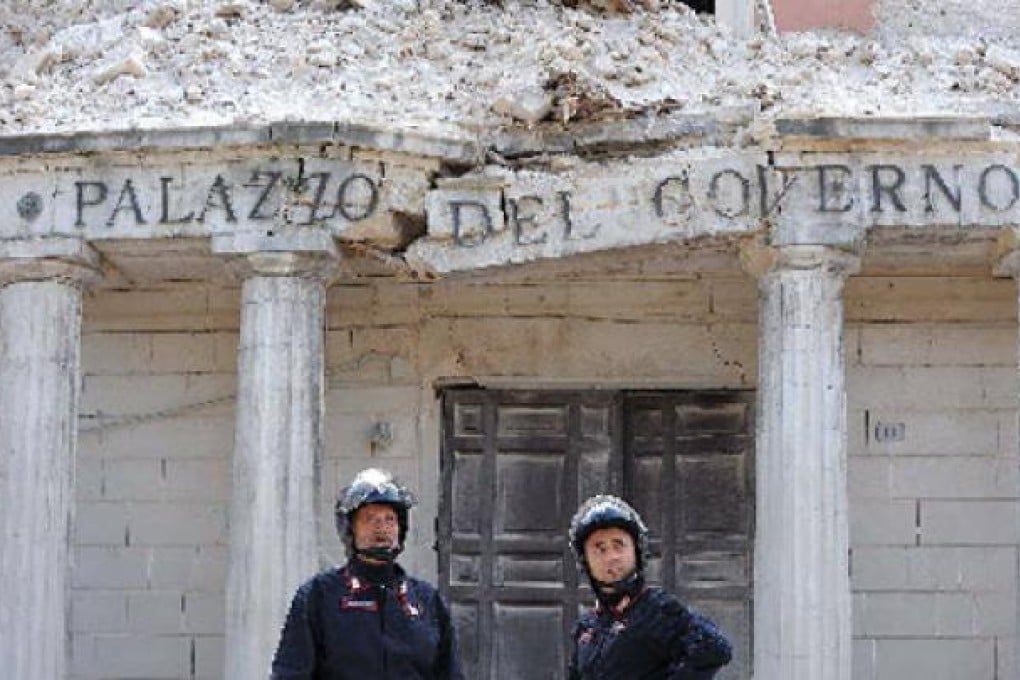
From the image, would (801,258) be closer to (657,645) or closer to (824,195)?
(824,195)

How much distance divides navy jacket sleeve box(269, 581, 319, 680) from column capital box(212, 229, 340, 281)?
14.6ft

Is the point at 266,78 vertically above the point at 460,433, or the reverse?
the point at 266,78

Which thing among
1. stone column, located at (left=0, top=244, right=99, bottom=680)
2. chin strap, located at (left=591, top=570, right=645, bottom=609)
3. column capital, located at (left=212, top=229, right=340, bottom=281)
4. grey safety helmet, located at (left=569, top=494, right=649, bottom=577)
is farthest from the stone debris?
chin strap, located at (left=591, top=570, right=645, bottom=609)

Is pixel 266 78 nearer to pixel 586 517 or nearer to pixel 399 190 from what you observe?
pixel 399 190

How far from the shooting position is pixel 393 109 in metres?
11.1

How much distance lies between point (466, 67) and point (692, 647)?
21.6ft

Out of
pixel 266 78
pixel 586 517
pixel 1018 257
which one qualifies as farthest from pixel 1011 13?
pixel 586 517

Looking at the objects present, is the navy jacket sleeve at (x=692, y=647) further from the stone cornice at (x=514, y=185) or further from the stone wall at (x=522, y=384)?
the stone wall at (x=522, y=384)

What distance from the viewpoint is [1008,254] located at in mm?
10773

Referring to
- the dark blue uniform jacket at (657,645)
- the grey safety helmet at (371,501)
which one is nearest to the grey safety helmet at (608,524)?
the dark blue uniform jacket at (657,645)

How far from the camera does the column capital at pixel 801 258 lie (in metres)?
10.3

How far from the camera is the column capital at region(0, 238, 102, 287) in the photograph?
10805 mm

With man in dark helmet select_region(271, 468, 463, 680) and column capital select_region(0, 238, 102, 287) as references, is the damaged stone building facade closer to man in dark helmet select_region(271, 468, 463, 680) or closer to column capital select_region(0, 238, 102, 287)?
column capital select_region(0, 238, 102, 287)

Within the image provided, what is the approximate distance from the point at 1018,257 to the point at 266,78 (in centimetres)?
465
